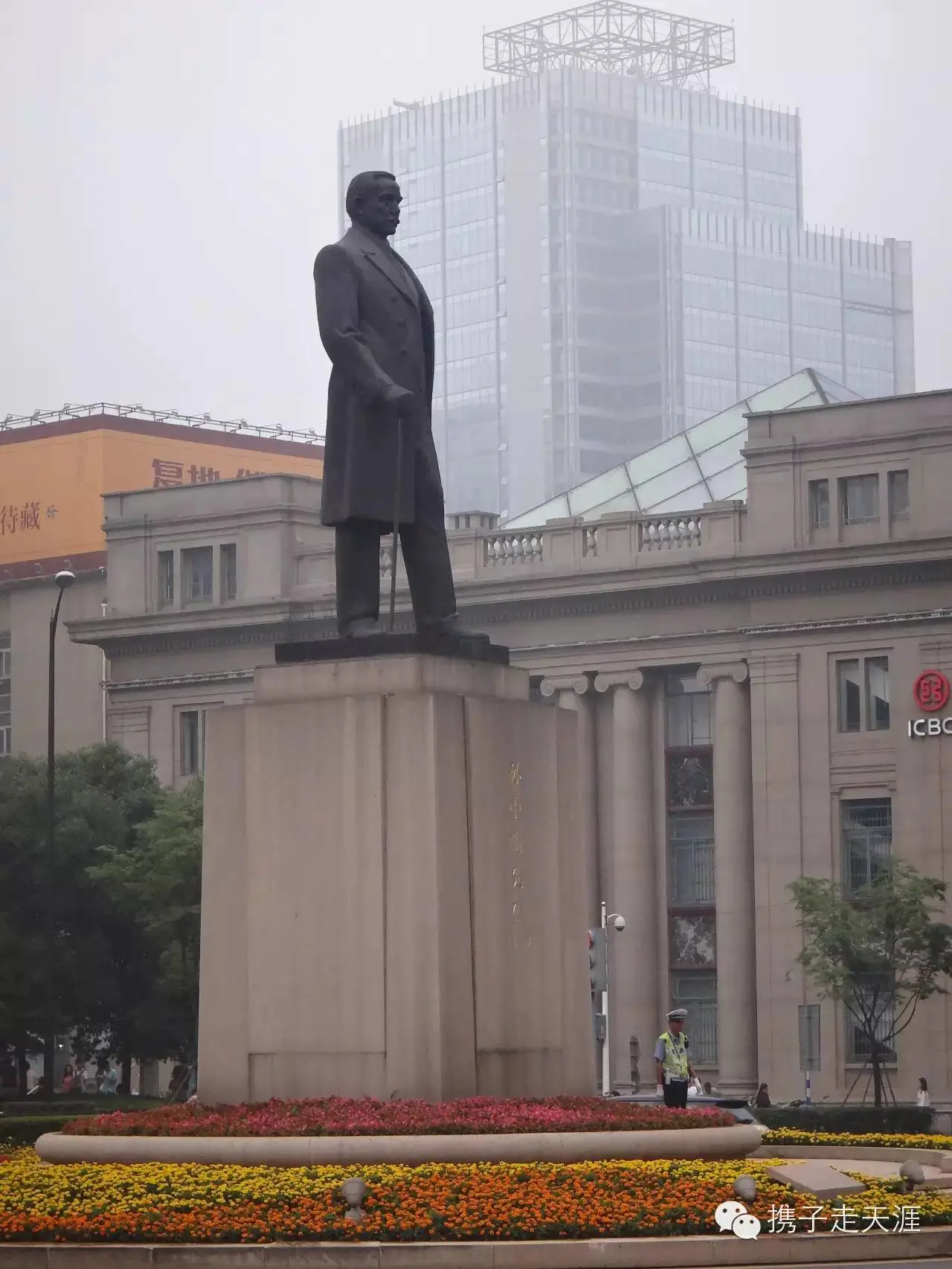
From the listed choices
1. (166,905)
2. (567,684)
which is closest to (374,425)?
(166,905)

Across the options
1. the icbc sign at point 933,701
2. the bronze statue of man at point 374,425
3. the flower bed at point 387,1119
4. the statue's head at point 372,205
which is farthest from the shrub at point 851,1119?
the icbc sign at point 933,701

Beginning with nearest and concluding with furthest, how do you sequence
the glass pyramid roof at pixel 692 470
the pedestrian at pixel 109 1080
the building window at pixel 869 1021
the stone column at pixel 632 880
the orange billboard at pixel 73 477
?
1. the building window at pixel 869 1021
2. the pedestrian at pixel 109 1080
3. the stone column at pixel 632 880
4. the glass pyramid roof at pixel 692 470
5. the orange billboard at pixel 73 477

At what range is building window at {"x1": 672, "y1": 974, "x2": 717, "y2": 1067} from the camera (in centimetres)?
8238

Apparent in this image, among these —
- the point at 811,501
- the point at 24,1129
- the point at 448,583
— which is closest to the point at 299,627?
the point at 811,501

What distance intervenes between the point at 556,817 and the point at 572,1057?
2202 mm

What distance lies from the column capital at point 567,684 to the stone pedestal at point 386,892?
57655 mm

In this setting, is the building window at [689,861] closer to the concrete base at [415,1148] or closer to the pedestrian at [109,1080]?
the pedestrian at [109,1080]

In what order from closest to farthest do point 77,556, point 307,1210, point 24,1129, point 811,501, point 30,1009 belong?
point 307,1210 → point 24,1129 → point 30,1009 → point 811,501 → point 77,556

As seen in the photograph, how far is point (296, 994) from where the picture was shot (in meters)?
26.2

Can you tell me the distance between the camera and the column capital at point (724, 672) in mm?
81562

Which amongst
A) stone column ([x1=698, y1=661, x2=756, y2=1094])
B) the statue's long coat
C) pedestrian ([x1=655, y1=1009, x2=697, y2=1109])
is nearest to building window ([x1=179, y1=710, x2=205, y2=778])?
stone column ([x1=698, y1=661, x2=756, y2=1094])

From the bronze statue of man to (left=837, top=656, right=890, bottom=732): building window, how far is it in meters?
51.9

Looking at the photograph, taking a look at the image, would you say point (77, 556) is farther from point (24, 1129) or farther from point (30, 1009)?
point (24, 1129)

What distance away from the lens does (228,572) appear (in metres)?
92.2
